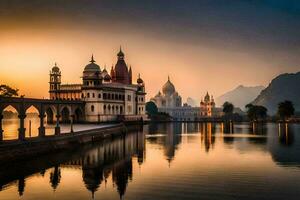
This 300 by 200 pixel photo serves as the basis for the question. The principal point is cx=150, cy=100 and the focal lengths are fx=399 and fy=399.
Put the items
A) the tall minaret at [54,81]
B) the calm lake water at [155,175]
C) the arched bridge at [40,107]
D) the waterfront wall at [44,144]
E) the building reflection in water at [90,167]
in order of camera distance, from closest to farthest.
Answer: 1. the calm lake water at [155,175]
2. the building reflection in water at [90,167]
3. the waterfront wall at [44,144]
4. the arched bridge at [40,107]
5. the tall minaret at [54,81]

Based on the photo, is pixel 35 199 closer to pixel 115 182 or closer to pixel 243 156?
pixel 115 182

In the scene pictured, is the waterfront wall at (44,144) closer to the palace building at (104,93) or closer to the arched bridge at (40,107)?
the arched bridge at (40,107)

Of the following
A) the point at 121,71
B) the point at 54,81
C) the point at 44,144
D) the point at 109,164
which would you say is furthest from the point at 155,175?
the point at 121,71

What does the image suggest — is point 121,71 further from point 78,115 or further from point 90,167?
point 90,167

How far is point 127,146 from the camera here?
6084cm

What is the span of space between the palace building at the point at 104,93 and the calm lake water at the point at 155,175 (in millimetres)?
44168

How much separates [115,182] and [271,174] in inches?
560

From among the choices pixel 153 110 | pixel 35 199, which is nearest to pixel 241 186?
pixel 35 199

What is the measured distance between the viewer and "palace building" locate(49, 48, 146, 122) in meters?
97.5

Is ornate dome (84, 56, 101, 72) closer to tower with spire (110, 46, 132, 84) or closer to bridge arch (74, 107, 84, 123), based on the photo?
bridge arch (74, 107, 84, 123)

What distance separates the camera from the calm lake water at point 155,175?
28.5m

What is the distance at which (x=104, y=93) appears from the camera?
101250 mm

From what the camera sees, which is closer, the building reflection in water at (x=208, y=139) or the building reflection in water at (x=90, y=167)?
the building reflection in water at (x=90, y=167)

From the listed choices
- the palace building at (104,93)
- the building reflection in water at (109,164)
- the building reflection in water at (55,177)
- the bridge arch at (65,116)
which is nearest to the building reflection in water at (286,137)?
the building reflection in water at (109,164)
